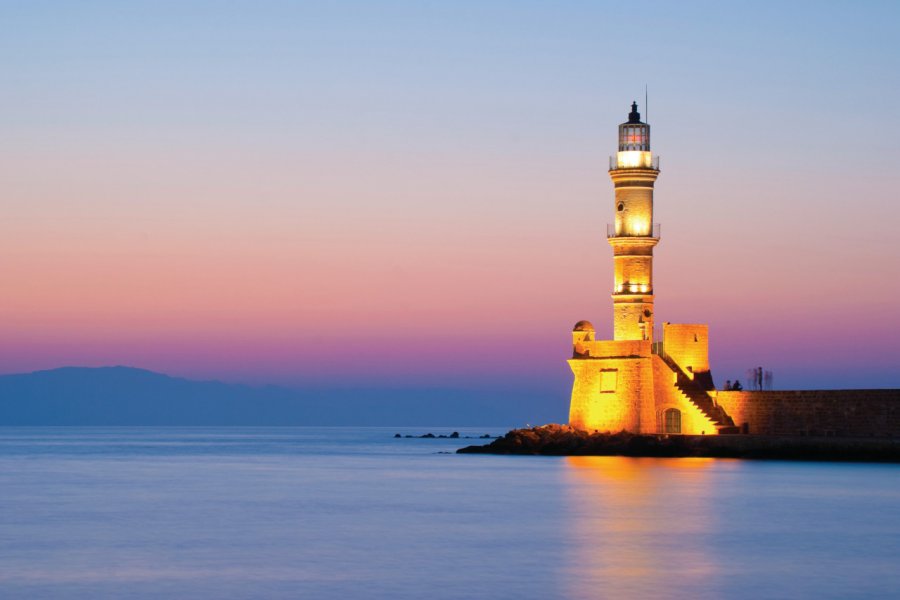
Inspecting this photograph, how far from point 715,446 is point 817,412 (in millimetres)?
3143

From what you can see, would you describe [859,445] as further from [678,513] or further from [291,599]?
[291,599]

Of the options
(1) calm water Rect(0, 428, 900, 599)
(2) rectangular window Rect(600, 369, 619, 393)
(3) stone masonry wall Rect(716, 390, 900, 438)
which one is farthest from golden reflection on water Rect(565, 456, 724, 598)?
(2) rectangular window Rect(600, 369, 619, 393)

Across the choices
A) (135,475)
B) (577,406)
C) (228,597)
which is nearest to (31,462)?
(135,475)

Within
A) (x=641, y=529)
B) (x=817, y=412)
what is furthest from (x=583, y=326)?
(x=641, y=529)

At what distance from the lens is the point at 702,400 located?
45.9m

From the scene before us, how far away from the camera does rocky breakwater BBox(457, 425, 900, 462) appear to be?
41812 mm

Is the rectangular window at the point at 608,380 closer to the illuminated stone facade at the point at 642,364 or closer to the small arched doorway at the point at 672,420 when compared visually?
the illuminated stone facade at the point at 642,364

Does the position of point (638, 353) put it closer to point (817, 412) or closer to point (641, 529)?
point (817, 412)

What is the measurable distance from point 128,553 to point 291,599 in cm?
570

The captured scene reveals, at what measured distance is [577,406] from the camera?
48188 millimetres

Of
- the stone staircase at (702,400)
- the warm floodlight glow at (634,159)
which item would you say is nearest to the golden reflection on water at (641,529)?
the stone staircase at (702,400)

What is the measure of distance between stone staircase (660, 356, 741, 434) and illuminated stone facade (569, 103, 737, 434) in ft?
0.10

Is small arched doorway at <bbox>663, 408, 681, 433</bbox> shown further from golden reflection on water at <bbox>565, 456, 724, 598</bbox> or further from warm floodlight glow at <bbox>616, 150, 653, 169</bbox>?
warm floodlight glow at <bbox>616, 150, 653, 169</bbox>

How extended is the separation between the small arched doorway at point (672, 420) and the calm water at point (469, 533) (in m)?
1.73
